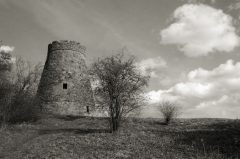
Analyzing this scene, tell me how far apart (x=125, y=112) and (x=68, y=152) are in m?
5.11

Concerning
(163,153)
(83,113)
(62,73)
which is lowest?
(163,153)

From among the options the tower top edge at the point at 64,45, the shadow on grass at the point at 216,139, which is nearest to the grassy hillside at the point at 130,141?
the shadow on grass at the point at 216,139

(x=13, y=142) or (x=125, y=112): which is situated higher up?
(x=125, y=112)

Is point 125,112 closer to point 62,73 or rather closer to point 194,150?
point 194,150

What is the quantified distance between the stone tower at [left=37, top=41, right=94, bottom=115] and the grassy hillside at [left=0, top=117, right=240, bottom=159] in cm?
553

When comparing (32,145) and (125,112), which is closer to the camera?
(32,145)

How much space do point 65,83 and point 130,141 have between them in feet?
45.1

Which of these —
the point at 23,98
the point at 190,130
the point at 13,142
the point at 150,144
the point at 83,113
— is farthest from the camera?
the point at 83,113

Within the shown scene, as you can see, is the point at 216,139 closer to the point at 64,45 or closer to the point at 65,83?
the point at 65,83

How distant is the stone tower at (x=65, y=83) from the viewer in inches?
1017

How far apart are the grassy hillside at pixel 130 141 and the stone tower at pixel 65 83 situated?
553 centimetres

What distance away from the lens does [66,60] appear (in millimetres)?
27109

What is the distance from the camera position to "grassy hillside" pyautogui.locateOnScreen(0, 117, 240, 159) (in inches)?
471

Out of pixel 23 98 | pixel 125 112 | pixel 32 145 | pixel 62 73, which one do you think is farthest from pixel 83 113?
pixel 32 145
